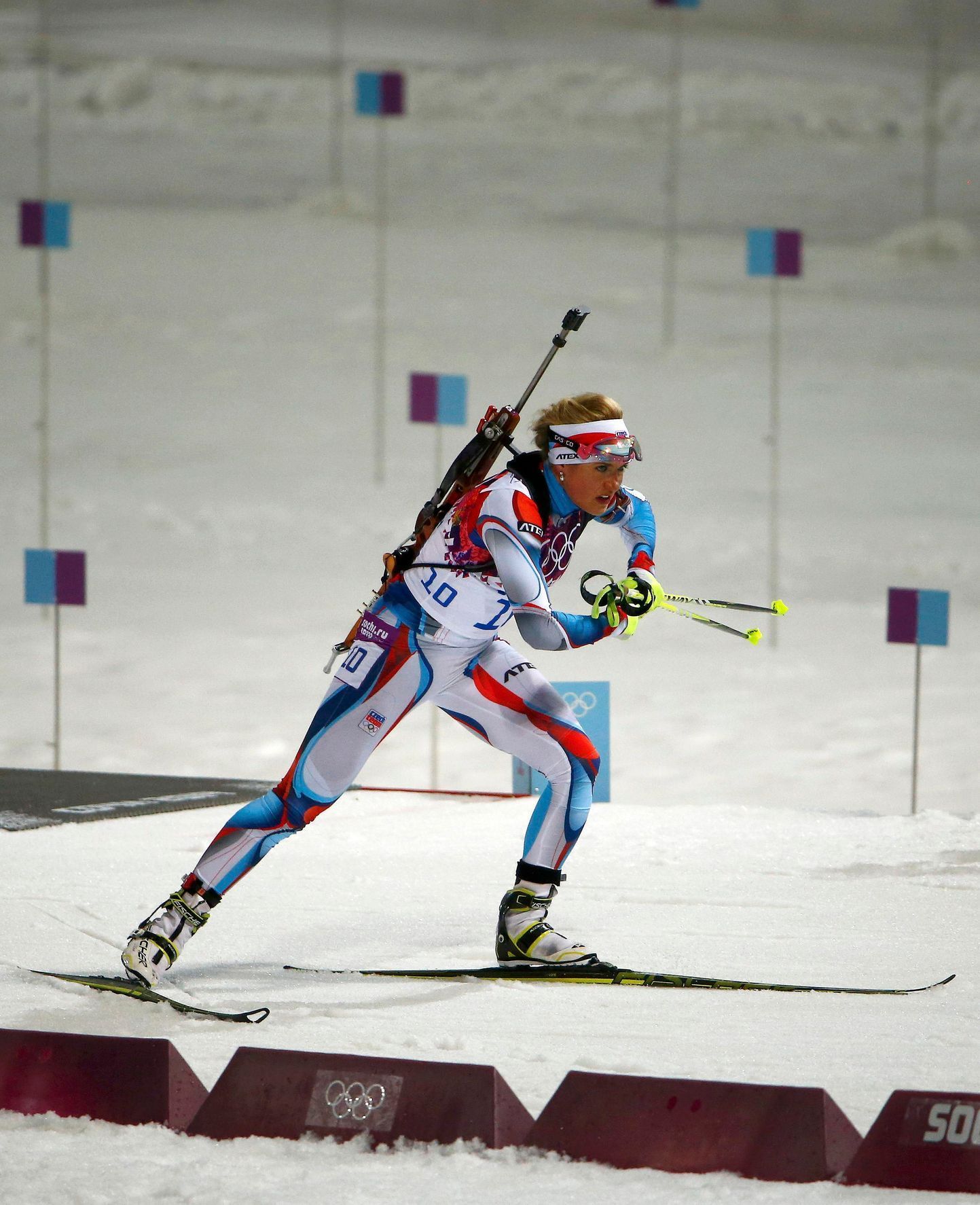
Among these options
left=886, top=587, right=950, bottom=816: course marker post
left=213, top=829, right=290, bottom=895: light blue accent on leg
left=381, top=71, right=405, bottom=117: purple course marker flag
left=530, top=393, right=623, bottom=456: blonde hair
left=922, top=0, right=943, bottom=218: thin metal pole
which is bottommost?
left=213, top=829, right=290, bottom=895: light blue accent on leg

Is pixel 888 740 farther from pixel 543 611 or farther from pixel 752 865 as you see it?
pixel 543 611

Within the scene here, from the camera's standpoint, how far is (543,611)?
3658mm

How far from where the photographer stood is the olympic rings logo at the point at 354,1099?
282 centimetres

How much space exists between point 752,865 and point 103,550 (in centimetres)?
841

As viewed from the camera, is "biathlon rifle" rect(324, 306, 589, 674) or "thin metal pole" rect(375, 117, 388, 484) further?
"thin metal pole" rect(375, 117, 388, 484)

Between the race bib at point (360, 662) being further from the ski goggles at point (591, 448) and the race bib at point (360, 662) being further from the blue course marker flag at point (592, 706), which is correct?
the blue course marker flag at point (592, 706)

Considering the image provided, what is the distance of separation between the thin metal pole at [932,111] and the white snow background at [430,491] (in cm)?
23

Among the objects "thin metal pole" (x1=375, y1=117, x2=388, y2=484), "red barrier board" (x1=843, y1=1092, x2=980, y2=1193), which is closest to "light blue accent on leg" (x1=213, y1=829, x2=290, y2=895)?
"red barrier board" (x1=843, y1=1092, x2=980, y2=1193)

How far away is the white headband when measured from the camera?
384 cm

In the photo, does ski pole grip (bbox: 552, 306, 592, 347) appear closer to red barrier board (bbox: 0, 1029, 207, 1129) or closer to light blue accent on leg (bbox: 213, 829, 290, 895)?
light blue accent on leg (bbox: 213, 829, 290, 895)

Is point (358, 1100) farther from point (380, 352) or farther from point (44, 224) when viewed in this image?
point (380, 352)

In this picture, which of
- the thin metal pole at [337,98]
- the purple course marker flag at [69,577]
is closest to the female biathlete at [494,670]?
the purple course marker flag at [69,577]

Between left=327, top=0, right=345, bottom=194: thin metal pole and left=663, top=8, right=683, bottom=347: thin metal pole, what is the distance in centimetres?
421

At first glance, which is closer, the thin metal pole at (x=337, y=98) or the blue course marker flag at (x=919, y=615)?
the blue course marker flag at (x=919, y=615)
